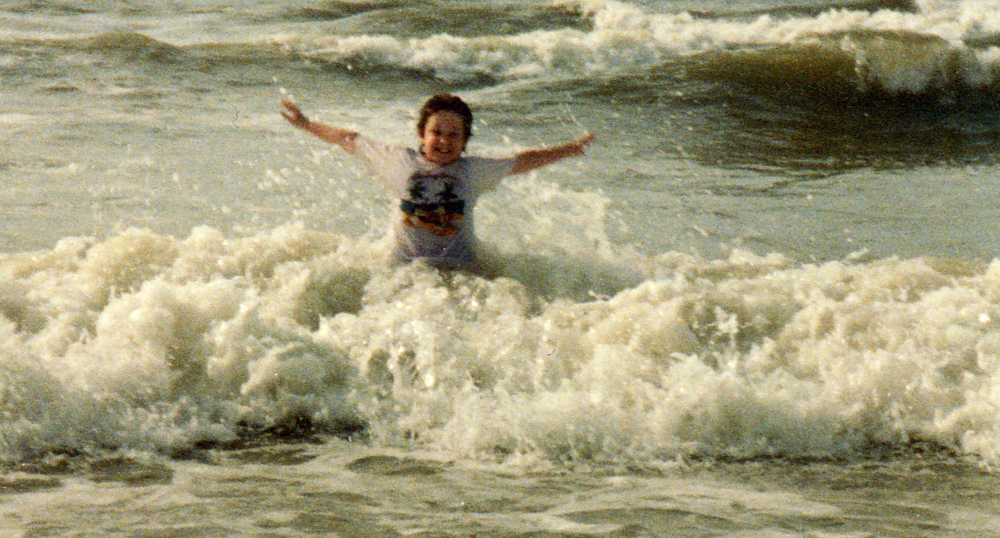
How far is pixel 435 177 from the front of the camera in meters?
7.48

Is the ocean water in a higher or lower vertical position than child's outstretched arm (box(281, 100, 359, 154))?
lower

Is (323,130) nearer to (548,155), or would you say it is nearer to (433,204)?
(433,204)

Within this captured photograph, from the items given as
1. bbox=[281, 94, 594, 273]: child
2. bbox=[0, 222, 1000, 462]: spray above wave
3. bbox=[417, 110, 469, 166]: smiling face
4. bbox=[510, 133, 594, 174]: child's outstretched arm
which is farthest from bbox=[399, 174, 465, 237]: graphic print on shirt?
bbox=[510, 133, 594, 174]: child's outstretched arm

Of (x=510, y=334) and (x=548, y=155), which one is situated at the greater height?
(x=548, y=155)

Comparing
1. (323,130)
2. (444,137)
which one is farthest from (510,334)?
(323,130)

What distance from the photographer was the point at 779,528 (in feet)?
14.7

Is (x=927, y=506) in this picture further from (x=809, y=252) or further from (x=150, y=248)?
(x=150, y=248)

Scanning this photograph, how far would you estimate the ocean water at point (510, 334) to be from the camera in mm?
4961

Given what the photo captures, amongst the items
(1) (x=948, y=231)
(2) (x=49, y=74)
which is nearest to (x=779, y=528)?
(1) (x=948, y=231)

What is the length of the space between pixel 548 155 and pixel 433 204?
734mm

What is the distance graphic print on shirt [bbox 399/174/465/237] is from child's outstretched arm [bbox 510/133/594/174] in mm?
375

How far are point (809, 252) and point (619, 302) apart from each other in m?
2.21

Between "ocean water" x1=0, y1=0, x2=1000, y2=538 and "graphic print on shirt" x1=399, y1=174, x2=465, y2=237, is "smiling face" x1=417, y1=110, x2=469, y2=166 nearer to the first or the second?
"graphic print on shirt" x1=399, y1=174, x2=465, y2=237

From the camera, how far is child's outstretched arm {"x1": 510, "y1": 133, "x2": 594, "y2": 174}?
714 cm
